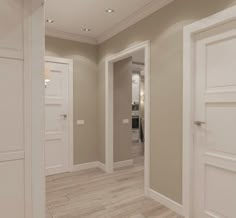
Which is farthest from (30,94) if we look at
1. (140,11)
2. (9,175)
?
(140,11)

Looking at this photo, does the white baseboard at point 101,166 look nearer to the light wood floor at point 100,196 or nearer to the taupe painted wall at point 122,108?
the light wood floor at point 100,196

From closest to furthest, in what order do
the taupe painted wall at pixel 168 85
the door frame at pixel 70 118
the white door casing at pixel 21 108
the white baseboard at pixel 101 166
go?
the white door casing at pixel 21 108 < the taupe painted wall at pixel 168 85 < the door frame at pixel 70 118 < the white baseboard at pixel 101 166

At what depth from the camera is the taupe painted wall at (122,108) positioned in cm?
440

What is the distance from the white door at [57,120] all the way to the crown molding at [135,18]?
1056 millimetres

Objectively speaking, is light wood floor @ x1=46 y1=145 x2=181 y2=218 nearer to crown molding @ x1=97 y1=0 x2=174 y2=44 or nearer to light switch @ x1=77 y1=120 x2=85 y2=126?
light switch @ x1=77 y1=120 x2=85 y2=126

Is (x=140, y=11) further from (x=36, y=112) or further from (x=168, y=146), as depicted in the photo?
(x=36, y=112)

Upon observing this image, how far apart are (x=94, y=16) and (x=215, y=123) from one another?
253cm

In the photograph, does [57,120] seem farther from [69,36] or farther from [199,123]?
[199,123]

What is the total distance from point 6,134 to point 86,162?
3181 mm

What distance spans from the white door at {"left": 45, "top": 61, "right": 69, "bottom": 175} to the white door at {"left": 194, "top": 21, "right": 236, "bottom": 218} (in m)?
2.72

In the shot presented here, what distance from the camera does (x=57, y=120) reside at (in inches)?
160

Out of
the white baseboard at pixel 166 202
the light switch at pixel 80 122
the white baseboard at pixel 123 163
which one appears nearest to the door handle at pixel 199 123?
the white baseboard at pixel 166 202

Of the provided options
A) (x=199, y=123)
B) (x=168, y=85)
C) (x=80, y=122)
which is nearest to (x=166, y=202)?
(x=199, y=123)

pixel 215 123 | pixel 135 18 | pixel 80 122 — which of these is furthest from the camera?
pixel 80 122
